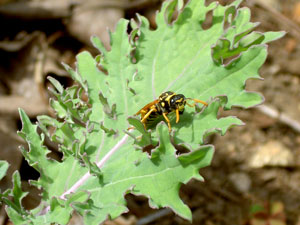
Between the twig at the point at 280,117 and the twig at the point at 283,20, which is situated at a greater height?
the twig at the point at 283,20

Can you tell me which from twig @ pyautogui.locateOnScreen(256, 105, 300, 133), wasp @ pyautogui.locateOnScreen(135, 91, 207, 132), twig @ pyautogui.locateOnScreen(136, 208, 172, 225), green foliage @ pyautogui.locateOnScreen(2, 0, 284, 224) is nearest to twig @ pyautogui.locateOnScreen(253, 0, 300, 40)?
twig @ pyautogui.locateOnScreen(256, 105, 300, 133)

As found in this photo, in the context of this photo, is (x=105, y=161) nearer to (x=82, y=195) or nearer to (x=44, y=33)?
(x=82, y=195)

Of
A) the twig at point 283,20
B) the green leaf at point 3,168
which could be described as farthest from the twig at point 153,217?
the twig at point 283,20

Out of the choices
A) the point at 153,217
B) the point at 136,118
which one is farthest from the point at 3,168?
the point at 153,217

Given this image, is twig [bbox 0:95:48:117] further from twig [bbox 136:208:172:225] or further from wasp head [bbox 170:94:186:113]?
wasp head [bbox 170:94:186:113]

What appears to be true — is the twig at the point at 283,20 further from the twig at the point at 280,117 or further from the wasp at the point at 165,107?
the wasp at the point at 165,107

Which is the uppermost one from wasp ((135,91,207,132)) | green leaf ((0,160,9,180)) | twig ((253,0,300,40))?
wasp ((135,91,207,132))
